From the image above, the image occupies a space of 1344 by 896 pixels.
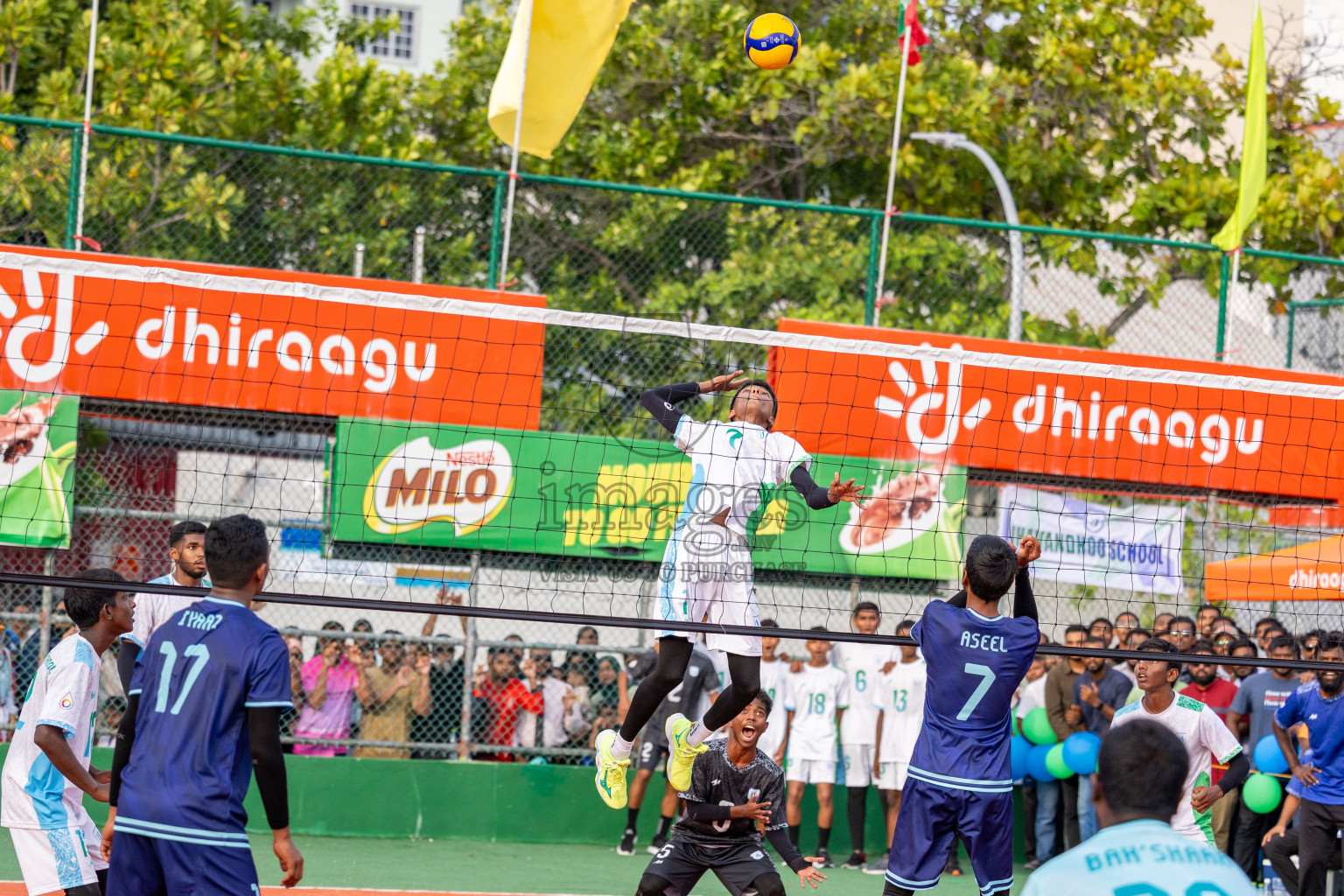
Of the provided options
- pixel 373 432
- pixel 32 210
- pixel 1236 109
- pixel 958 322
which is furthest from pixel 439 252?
pixel 1236 109

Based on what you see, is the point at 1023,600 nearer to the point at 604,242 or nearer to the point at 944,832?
the point at 944,832

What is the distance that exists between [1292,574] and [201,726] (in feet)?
30.0

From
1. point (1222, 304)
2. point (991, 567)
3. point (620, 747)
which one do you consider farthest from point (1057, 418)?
point (620, 747)

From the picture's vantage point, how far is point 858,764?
11500 mm

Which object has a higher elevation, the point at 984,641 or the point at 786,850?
the point at 984,641

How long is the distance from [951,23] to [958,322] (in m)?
8.85

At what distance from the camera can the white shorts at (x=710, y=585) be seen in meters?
6.51

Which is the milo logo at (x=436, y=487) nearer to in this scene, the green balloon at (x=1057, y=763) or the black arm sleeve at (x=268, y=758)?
the green balloon at (x=1057, y=763)

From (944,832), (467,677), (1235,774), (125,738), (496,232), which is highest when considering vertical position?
(496,232)

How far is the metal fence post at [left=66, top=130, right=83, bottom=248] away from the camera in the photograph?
412 inches

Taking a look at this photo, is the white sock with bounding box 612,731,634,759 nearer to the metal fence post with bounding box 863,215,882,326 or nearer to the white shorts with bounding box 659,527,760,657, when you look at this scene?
the white shorts with bounding box 659,527,760,657

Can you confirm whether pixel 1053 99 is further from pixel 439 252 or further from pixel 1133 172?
pixel 439 252

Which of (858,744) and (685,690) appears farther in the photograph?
(858,744)

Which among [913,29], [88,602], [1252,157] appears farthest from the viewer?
[913,29]
